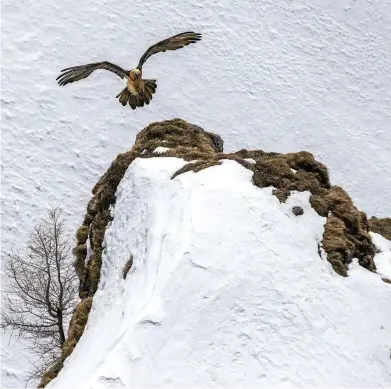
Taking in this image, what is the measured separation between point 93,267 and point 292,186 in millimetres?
4668

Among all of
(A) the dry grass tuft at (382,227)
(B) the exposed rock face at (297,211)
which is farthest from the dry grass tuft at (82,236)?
(A) the dry grass tuft at (382,227)

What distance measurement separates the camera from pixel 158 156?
16781 millimetres

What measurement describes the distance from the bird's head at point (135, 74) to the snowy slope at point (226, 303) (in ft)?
8.59

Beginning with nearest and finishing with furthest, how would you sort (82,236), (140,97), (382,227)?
(140,97), (82,236), (382,227)

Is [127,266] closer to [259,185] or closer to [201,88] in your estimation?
[259,185]

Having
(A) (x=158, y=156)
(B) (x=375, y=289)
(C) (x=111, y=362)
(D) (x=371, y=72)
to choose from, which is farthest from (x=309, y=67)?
(C) (x=111, y=362)

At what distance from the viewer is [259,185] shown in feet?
49.7

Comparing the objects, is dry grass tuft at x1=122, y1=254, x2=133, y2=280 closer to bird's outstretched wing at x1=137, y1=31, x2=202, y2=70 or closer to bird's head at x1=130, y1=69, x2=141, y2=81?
bird's head at x1=130, y1=69, x2=141, y2=81

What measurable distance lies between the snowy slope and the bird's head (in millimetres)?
2620

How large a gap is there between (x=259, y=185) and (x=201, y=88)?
1949cm

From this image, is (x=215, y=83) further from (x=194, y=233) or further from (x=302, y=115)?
(x=194, y=233)

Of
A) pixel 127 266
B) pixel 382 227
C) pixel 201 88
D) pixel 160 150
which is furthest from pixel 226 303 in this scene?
pixel 201 88

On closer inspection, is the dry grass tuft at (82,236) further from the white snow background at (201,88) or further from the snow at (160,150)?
the white snow background at (201,88)

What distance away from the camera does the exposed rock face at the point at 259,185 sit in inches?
582
